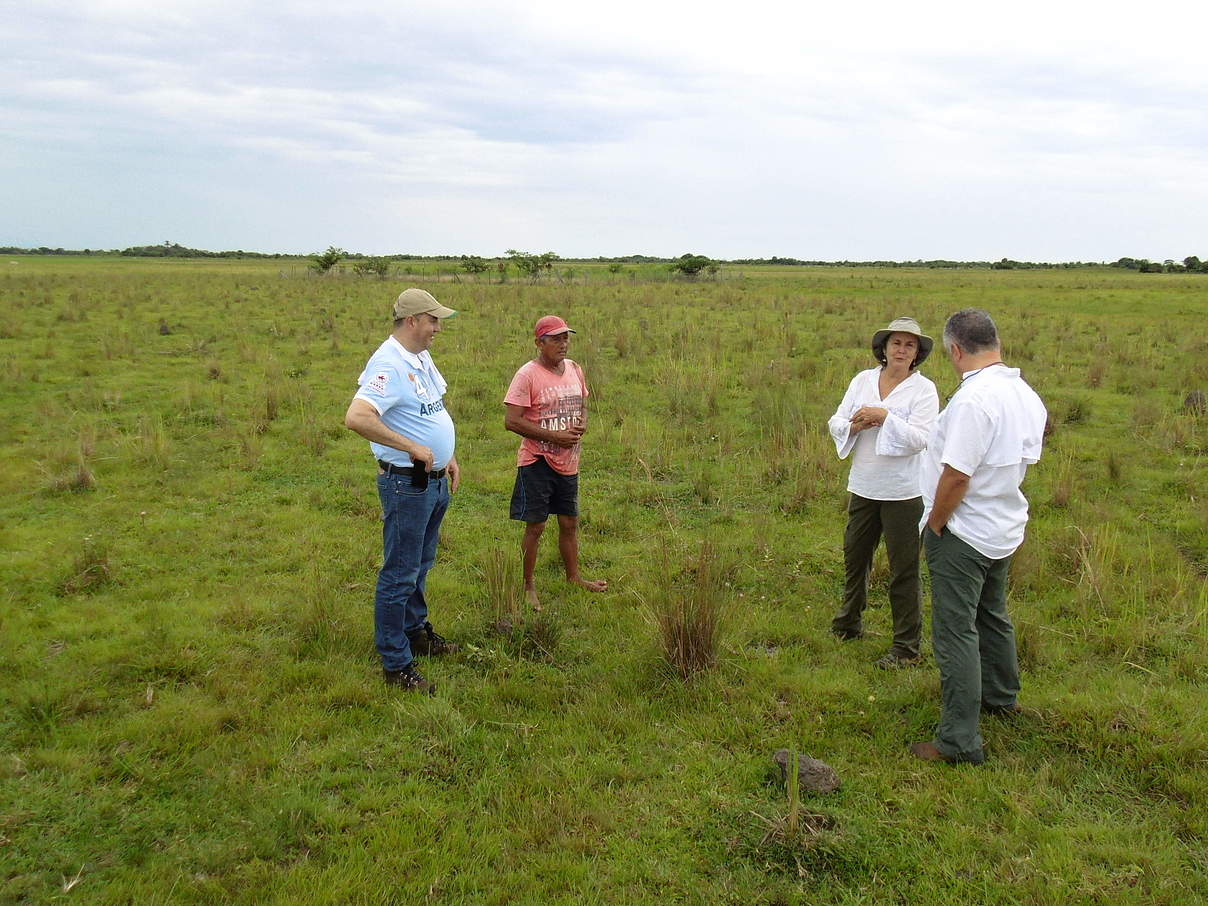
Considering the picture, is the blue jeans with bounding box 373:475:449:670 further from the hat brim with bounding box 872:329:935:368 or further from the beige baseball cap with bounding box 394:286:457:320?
the hat brim with bounding box 872:329:935:368

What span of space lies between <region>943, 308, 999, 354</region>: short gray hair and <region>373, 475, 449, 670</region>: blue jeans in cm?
285

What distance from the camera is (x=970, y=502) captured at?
11.7 feet

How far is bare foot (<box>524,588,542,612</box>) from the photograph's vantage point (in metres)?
5.41

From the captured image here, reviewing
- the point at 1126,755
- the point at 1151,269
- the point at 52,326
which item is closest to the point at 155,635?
the point at 1126,755

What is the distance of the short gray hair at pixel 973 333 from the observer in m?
3.54

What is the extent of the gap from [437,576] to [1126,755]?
4555 mm

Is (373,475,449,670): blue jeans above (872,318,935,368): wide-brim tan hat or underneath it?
underneath

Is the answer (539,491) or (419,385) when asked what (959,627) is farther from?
(419,385)

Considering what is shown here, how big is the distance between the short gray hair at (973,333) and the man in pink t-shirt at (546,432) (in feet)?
8.01

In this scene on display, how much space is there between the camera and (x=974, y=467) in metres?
3.44

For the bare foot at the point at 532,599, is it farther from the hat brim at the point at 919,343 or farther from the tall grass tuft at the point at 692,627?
the hat brim at the point at 919,343

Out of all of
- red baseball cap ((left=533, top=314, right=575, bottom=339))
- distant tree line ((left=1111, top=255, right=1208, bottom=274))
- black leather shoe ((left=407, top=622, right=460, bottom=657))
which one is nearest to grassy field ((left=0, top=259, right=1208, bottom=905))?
black leather shoe ((left=407, top=622, right=460, bottom=657))

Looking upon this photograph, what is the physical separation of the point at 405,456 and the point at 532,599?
5.78 feet

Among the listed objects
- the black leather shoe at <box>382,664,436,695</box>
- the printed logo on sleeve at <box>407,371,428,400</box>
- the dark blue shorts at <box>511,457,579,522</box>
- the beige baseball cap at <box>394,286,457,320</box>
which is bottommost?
the black leather shoe at <box>382,664,436,695</box>
